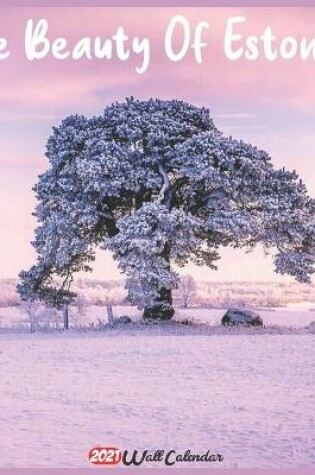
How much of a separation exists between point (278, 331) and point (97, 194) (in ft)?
39.4

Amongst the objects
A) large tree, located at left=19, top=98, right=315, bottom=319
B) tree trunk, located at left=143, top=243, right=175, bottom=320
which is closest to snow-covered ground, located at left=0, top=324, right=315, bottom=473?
large tree, located at left=19, top=98, right=315, bottom=319

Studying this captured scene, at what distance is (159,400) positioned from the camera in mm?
19094

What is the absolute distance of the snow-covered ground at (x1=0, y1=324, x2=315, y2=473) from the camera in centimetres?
1432

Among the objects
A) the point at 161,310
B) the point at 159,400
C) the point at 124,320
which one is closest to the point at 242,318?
the point at 161,310

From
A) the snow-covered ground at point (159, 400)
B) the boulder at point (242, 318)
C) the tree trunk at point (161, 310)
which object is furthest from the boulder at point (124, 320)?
the snow-covered ground at point (159, 400)

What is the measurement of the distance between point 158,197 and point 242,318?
7.96 meters

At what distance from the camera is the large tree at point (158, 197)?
39.7m

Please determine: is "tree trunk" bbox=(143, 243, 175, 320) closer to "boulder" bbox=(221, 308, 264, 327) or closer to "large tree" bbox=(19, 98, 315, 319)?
"large tree" bbox=(19, 98, 315, 319)

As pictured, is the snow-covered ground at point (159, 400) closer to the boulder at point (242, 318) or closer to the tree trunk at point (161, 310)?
the boulder at point (242, 318)

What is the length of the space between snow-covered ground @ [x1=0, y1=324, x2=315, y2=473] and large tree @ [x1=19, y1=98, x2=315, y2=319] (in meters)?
7.77

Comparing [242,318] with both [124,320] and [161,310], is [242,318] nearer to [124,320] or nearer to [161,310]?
[161,310]

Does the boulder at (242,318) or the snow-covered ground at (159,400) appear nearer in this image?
the snow-covered ground at (159,400)

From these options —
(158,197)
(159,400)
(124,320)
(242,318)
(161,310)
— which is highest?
(158,197)

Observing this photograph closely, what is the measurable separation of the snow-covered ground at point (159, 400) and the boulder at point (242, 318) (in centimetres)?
904
